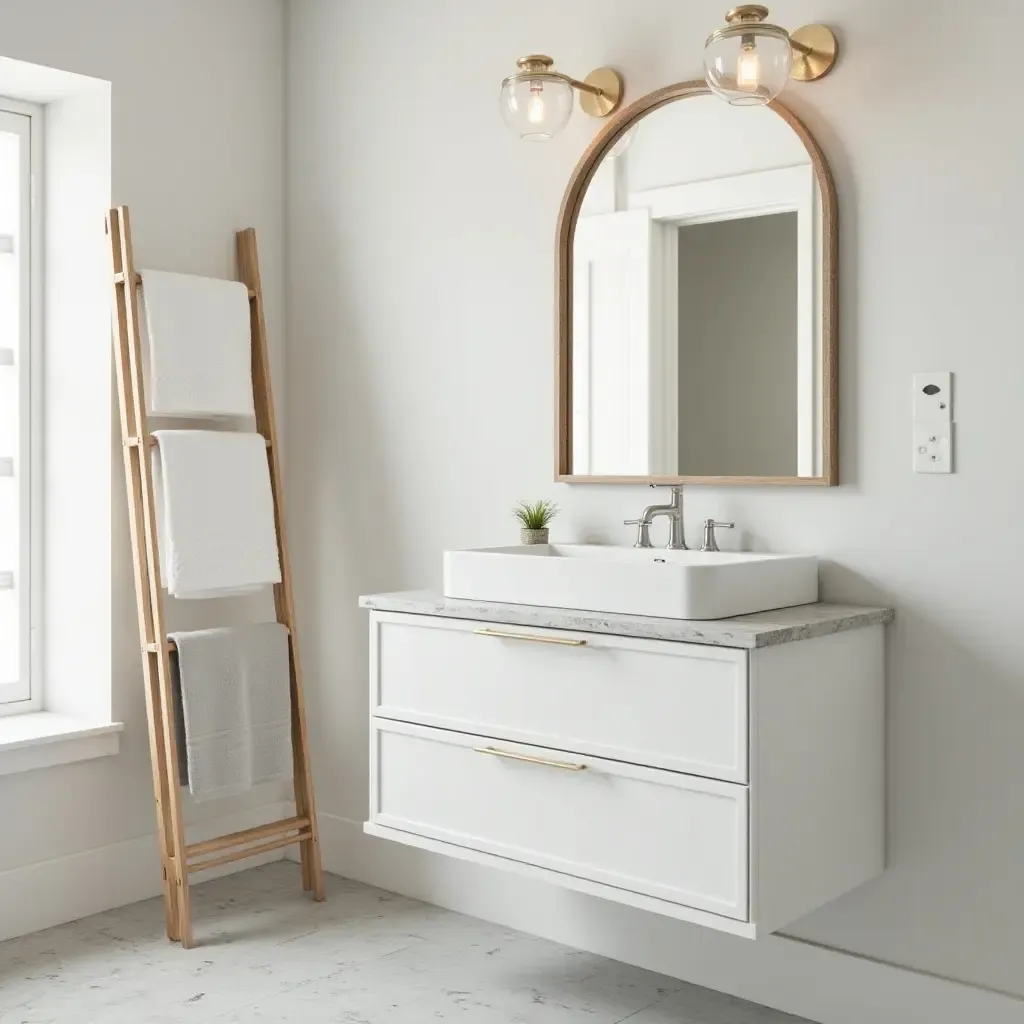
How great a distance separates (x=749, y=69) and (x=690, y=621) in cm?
99

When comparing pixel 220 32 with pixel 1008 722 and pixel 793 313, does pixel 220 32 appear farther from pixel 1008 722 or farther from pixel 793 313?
pixel 1008 722

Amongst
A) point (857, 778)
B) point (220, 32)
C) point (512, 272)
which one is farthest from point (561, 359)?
point (220, 32)

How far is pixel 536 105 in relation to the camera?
2.56 metres

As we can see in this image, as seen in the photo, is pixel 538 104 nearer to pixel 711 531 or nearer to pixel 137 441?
pixel 711 531

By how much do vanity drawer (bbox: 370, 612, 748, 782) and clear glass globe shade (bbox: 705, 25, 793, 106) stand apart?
3.31ft

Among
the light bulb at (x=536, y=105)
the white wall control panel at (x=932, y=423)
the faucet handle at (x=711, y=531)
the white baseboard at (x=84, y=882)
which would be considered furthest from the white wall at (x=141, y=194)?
the white wall control panel at (x=932, y=423)

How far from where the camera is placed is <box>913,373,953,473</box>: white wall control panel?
7.34ft

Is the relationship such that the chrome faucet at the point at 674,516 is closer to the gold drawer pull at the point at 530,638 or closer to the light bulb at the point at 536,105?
the gold drawer pull at the point at 530,638

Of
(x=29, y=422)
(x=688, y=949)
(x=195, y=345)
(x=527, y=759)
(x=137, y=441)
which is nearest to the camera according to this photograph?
(x=527, y=759)

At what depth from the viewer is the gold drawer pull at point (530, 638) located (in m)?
2.22

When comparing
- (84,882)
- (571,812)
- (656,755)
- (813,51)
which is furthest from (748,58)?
(84,882)

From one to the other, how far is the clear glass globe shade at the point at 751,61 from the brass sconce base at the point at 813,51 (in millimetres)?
155

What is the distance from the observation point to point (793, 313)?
2.41 metres

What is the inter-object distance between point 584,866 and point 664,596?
527mm
